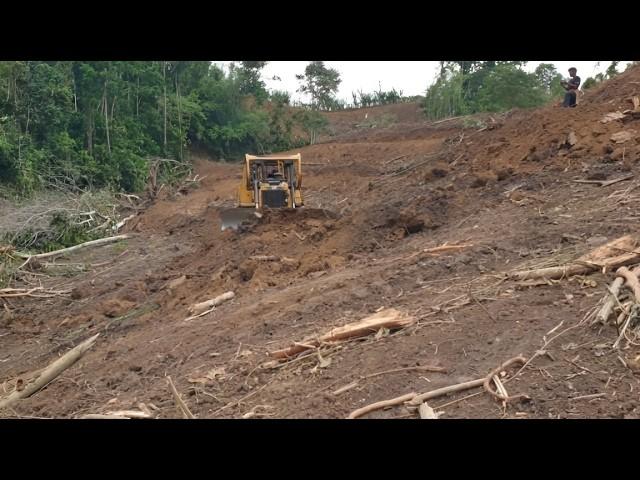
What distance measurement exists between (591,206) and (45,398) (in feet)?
23.1

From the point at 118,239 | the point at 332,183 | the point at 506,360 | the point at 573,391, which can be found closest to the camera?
the point at 573,391

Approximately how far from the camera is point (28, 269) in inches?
521

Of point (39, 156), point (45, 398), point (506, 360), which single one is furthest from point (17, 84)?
point (506, 360)

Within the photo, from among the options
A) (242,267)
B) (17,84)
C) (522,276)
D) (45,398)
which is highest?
(17,84)

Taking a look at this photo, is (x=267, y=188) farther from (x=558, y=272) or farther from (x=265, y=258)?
(x=558, y=272)

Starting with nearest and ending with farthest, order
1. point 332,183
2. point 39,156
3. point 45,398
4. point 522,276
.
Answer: point 522,276 → point 45,398 → point 39,156 → point 332,183

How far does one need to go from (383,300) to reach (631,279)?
2.55m

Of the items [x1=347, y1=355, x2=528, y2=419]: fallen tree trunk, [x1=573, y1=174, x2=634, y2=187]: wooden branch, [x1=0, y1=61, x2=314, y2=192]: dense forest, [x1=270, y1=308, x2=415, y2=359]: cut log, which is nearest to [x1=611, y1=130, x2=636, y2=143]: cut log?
[x1=573, y1=174, x2=634, y2=187]: wooden branch

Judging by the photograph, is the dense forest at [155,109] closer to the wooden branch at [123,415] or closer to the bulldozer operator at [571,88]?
the bulldozer operator at [571,88]

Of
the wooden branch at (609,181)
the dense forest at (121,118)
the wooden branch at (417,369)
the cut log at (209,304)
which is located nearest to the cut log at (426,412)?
the wooden branch at (417,369)

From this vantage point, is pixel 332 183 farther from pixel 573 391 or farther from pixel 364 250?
pixel 573 391

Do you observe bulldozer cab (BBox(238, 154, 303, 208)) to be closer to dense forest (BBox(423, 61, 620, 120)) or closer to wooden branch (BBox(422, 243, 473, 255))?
wooden branch (BBox(422, 243, 473, 255))

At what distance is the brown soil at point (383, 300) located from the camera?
4.73 meters

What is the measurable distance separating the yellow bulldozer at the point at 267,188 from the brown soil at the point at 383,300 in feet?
4.32
